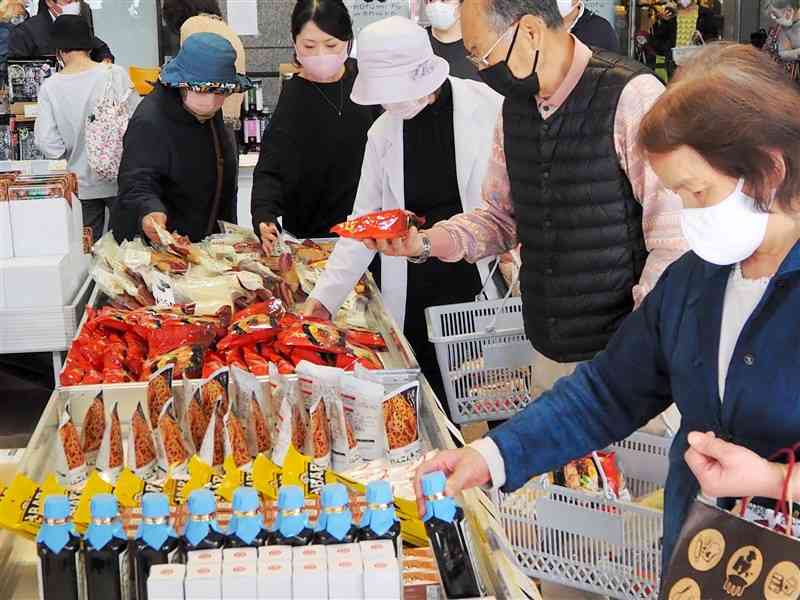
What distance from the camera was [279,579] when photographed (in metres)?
1.45

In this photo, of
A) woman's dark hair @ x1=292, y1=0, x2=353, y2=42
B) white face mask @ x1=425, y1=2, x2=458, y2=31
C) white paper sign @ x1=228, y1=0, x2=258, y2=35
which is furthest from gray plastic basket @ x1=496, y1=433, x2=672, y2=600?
white paper sign @ x1=228, y1=0, x2=258, y2=35

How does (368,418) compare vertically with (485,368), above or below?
above

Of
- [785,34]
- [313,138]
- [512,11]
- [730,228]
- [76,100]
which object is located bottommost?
[76,100]

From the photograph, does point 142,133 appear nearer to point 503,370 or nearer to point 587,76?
point 503,370

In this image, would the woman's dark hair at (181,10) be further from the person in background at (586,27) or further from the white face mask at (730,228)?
the white face mask at (730,228)

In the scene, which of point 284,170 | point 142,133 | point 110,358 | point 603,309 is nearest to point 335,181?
point 284,170

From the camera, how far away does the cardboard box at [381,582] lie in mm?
1462

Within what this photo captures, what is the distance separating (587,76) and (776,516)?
49.7 inches

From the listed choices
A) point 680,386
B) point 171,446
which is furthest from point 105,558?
point 680,386

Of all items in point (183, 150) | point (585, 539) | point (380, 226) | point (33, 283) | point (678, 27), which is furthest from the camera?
point (678, 27)

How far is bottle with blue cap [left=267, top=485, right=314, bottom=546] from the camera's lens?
159 centimetres

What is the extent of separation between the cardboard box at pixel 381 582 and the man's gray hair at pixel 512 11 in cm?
146

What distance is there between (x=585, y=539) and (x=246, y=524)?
0.92 metres

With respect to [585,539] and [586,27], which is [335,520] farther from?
[586,27]
